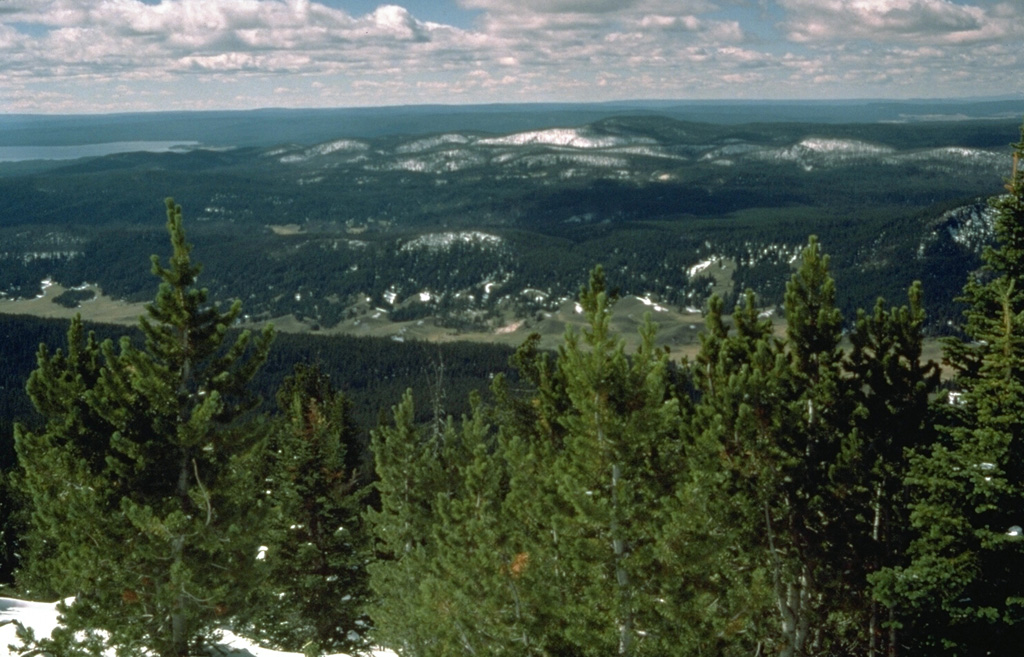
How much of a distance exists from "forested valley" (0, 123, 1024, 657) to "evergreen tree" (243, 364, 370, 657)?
343 inches

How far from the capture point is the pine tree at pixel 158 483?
75.0ft

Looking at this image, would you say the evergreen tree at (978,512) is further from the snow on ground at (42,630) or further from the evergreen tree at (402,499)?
the snow on ground at (42,630)

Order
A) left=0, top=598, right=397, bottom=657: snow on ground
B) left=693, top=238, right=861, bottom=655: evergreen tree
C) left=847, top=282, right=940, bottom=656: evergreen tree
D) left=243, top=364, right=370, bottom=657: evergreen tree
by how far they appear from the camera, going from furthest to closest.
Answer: left=243, top=364, right=370, bottom=657: evergreen tree < left=0, top=598, right=397, bottom=657: snow on ground < left=847, top=282, right=940, bottom=656: evergreen tree < left=693, top=238, right=861, bottom=655: evergreen tree

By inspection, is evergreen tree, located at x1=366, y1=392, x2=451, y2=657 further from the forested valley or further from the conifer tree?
the conifer tree

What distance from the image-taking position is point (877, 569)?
2205cm

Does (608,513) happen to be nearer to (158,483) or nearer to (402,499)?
(158,483)

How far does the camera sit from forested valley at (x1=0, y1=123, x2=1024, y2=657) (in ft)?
63.6

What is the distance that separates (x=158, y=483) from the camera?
23969 mm

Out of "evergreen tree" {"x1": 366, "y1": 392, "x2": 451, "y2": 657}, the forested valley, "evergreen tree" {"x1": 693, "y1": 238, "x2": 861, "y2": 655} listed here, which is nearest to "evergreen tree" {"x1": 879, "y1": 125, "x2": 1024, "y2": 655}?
the forested valley

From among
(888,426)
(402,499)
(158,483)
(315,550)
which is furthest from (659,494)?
(315,550)

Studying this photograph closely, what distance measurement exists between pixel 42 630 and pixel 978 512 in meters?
31.0

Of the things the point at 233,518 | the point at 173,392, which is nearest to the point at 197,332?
the point at 173,392

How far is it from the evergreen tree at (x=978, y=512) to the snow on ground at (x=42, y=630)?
18.8 metres

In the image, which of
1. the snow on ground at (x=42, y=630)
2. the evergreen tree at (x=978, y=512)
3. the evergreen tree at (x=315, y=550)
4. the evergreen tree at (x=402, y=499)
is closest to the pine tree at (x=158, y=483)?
the snow on ground at (x=42, y=630)
